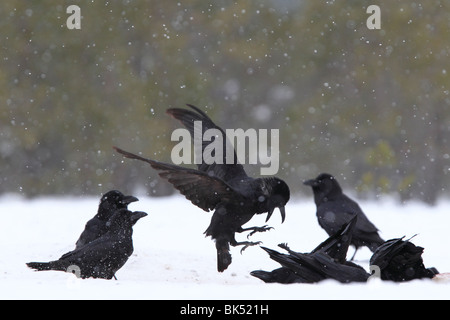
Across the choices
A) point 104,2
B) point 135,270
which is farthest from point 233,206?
point 104,2

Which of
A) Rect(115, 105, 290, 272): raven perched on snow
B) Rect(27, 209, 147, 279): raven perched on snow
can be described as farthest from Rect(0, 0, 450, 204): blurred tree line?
Rect(27, 209, 147, 279): raven perched on snow

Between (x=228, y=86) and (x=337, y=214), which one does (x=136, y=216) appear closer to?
(x=337, y=214)

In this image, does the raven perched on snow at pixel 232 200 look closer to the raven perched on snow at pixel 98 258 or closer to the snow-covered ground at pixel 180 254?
the snow-covered ground at pixel 180 254

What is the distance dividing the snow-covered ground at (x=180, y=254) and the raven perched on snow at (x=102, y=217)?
50 cm

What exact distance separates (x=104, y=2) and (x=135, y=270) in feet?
51.1

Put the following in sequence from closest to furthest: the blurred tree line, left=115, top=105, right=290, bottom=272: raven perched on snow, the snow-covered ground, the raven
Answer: the snow-covered ground < the raven < left=115, top=105, right=290, bottom=272: raven perched on snow < the blurred tree line

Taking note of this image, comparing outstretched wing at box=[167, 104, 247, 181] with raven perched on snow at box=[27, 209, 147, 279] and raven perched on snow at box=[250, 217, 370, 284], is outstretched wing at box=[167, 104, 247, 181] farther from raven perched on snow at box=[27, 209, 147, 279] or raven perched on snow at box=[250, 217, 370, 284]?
raven perched on snow at box=[250, 217, 370, 284]

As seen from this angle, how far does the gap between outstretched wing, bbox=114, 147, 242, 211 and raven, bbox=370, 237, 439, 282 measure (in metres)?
1.27

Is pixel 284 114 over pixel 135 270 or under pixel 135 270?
over

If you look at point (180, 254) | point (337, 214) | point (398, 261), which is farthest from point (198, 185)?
point (337, 214)

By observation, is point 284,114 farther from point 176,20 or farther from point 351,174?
point 176,20

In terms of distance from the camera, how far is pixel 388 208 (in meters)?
14.8

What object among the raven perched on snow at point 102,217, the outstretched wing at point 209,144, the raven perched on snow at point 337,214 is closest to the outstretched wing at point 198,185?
the outstretched wing at point 209,144

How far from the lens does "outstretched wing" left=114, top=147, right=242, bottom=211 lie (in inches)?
213
